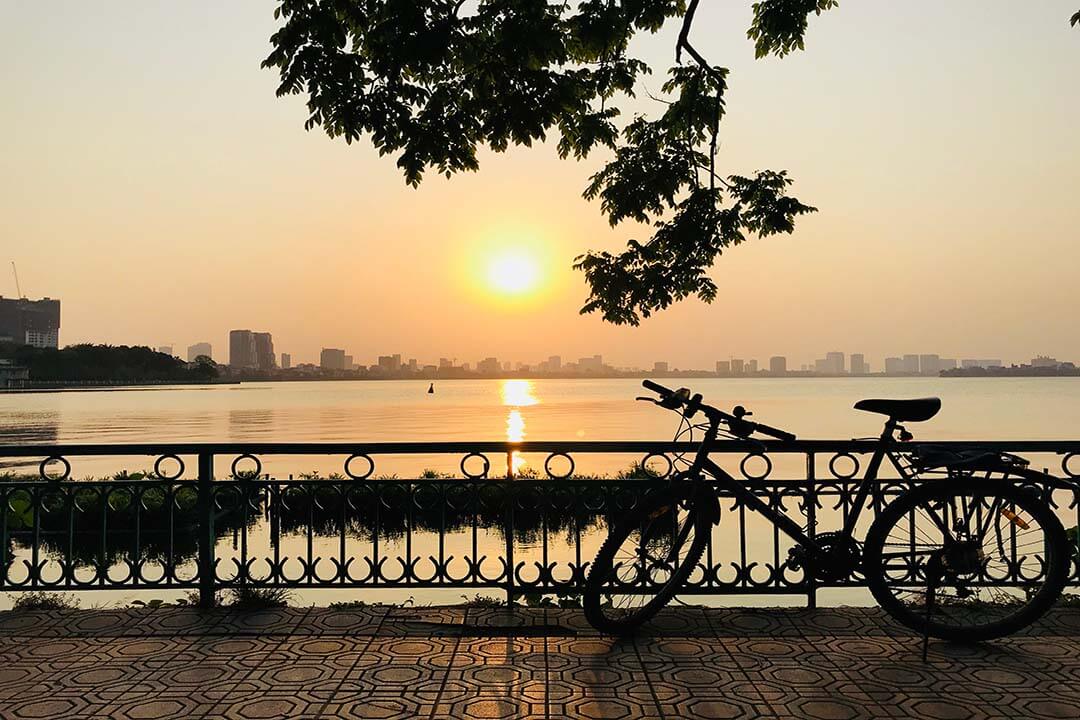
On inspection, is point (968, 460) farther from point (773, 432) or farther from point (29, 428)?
point (29, 428)

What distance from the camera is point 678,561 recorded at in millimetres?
5273

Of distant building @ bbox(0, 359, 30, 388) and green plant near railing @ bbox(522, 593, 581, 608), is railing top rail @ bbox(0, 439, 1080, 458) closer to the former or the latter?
green plant near railing @ bbox(522, 593, 581, 608)

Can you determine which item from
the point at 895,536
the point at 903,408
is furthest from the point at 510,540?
the point at 903,408

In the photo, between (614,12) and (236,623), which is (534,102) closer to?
(614,12)

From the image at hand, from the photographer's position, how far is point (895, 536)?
5.20 metres

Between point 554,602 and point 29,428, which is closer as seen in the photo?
point 554,602

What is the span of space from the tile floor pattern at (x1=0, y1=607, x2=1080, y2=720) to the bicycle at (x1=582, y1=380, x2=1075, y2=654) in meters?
0.20

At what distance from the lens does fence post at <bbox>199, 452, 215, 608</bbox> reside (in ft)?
19.3

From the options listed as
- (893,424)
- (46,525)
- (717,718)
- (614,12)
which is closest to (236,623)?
(717,718)

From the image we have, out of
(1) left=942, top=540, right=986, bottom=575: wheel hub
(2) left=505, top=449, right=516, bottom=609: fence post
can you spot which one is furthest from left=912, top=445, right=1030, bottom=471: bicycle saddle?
(2) left=505, top=449, right=516, bottom=609: fence post

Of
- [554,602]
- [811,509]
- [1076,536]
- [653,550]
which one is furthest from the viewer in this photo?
[1076,536]

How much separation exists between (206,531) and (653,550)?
10.2ft

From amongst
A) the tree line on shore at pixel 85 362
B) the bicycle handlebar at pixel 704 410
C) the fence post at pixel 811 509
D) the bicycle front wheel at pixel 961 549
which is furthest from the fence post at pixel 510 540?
the tree line on shore at pixel 85 362

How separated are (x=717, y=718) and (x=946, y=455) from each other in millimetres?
2211
